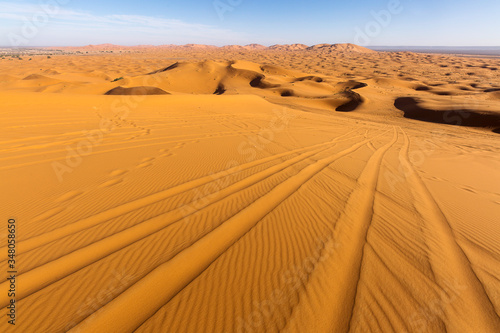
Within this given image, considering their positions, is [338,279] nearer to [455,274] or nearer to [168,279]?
[455,274]

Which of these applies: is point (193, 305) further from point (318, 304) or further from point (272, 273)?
point (318, 304)

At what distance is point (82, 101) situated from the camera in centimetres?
1180

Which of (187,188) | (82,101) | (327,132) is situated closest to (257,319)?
(187,188)

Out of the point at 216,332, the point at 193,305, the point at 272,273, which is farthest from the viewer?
the point at 272,273

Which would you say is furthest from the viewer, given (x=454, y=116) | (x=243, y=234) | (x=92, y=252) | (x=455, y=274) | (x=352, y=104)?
(x=352, y=104)

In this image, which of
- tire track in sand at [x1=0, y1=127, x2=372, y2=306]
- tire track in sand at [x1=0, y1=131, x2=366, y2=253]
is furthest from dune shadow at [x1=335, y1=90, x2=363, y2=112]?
tire track in sand at [x1=0, y1=127, x2=372, y2=306]

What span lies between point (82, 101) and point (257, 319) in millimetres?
13829

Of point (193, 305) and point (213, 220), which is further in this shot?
point (213, 220)

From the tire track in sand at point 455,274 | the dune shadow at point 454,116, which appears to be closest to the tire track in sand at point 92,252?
the tire track in sand at point 455,274

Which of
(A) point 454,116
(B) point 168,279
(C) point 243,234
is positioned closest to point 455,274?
(C) point 243,234

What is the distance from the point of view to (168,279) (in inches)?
87.5

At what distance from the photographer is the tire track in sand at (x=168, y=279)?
1.85 metres

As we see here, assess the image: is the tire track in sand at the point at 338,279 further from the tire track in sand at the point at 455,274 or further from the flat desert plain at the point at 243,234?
the tire track in sand at the point at 455,274

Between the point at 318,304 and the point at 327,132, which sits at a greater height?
the point at 318,304
